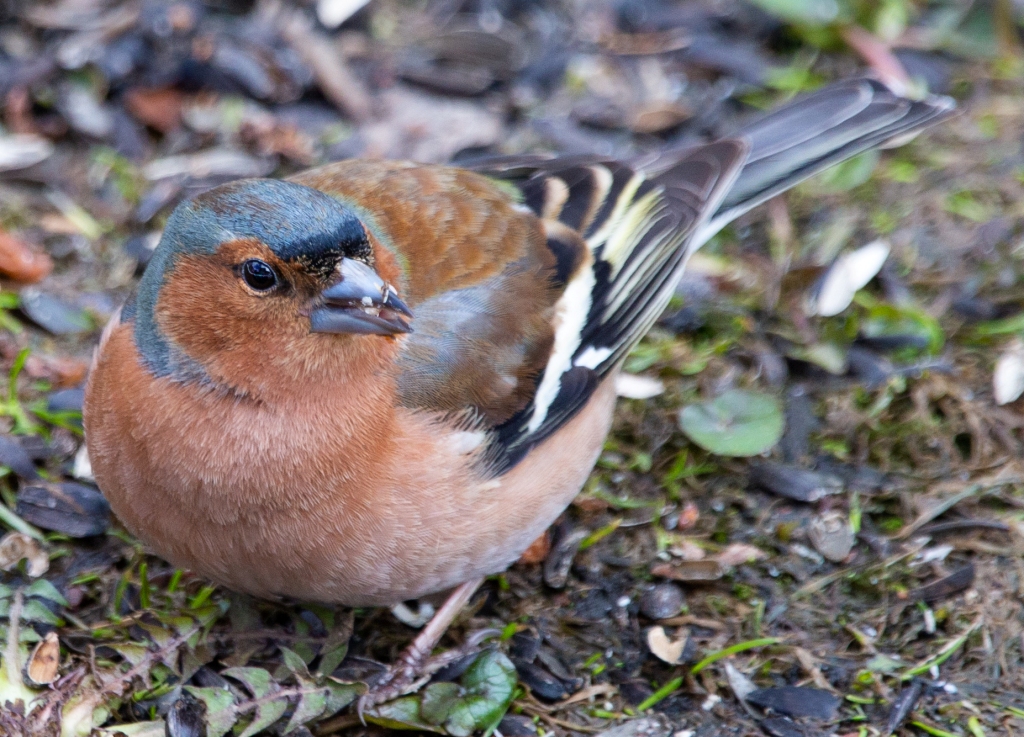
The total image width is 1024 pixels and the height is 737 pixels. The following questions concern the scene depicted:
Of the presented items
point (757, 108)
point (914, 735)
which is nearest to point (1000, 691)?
point (914, 735)

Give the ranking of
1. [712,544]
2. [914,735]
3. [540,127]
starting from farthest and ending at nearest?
[540,127]
[712,544]
[914,735]

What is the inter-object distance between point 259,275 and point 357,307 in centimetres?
25

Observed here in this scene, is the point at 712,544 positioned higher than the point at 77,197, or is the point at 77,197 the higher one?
the point at 77,197

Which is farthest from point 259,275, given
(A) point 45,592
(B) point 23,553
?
(B) point 23,553

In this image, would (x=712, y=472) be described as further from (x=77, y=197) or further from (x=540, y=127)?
(x=77, y=197)

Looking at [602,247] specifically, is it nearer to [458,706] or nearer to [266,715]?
[458,706]

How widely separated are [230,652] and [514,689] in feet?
2.77

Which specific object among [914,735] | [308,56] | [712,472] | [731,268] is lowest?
[914,735]

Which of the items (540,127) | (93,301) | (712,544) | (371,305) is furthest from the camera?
(540,127)

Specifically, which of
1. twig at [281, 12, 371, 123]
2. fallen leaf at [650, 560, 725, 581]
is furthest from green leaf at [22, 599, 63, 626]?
twig at [281, 12, 371, 123]

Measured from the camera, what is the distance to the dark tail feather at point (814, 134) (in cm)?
435

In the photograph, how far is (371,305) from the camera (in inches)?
112

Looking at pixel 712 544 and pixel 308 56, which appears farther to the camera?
pixel 308 56

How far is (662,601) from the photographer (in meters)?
3.65
